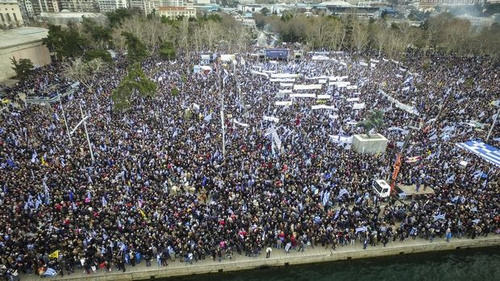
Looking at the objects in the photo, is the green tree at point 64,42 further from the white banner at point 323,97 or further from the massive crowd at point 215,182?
the white banner at point 323,97

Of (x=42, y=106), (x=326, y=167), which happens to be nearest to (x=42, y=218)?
(x=326, y=167)

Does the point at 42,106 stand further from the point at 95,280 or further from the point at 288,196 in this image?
the point at 288,196

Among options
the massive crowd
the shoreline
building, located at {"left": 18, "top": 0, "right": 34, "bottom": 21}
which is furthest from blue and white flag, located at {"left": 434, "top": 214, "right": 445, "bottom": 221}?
building, located at {"left": 18, "top": 0, "right": 34, "bottom": 21}

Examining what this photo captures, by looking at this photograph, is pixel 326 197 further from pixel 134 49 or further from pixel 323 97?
pixel 134 49

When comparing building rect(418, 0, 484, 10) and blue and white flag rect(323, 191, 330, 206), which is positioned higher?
building rect(418, 0, 484, 10)

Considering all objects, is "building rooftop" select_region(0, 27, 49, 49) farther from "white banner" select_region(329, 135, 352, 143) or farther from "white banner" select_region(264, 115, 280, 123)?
"white banner" select_region(329, 135, 352, 143)
